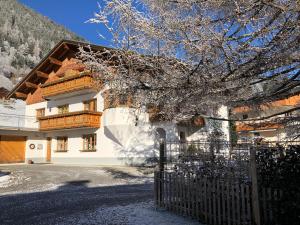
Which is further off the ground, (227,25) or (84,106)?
(84,106)

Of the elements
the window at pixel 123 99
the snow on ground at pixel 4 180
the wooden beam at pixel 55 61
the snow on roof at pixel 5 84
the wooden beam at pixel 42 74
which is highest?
the snow on roof at pixel 5 84

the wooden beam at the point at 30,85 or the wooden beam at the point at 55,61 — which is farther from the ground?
the wooden beam at the point at 55,61

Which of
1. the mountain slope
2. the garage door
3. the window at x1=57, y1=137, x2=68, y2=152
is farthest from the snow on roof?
the window at x1=57, y1=137, x2=68, y2=152

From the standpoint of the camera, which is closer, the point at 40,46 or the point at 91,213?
the point at 91,213

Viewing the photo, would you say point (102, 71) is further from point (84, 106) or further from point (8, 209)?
point (84, 106)

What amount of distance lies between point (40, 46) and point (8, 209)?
231 feet

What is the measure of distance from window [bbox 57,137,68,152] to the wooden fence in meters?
22.1

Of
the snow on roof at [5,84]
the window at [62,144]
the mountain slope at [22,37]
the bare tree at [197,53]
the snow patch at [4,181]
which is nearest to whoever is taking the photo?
the bare tree at [197,53]

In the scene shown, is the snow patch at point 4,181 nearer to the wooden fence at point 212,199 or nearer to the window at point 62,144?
the wooden fence at point 212,199

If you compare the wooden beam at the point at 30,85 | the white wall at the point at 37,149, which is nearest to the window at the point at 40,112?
the white wall at the point at 37,149

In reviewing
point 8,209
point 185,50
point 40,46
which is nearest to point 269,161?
point 185,50

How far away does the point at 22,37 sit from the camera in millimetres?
74750

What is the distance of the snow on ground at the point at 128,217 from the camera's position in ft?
23.3

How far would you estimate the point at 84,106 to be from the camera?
27656 millimetres
